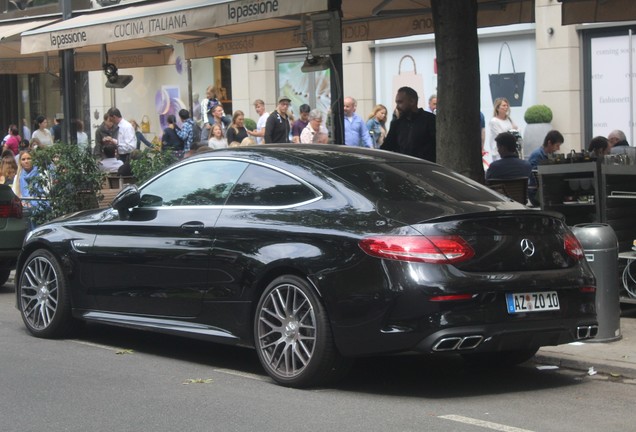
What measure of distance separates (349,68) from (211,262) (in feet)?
52.4

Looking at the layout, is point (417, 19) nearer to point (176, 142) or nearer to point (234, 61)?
point (176, 142)

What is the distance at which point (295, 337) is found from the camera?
24.7ft

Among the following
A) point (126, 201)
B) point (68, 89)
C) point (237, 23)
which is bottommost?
point (126, 201)

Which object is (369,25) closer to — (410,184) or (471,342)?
(410,184)

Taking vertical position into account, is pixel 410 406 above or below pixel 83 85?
below

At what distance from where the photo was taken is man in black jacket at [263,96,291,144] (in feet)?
59.9

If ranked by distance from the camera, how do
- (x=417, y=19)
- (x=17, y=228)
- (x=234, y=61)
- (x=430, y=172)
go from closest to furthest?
(x=430, y=172) < (x=17, y=228) < (x=417, y=19) < (x=234, y=61)

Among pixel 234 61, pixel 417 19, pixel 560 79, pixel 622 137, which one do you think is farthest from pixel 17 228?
pixel 234 61

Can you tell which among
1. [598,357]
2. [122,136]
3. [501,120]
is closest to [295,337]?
[598,357]

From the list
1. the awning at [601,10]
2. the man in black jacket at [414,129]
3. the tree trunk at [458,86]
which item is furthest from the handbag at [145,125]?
the tree trunk at [458,86]

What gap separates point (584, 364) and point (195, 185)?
3212 mm

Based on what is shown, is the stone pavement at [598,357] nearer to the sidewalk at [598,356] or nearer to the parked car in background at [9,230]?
the sidewalk at [598,356]

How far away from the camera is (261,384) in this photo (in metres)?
7.74

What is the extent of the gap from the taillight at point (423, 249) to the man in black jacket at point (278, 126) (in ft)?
37.0
